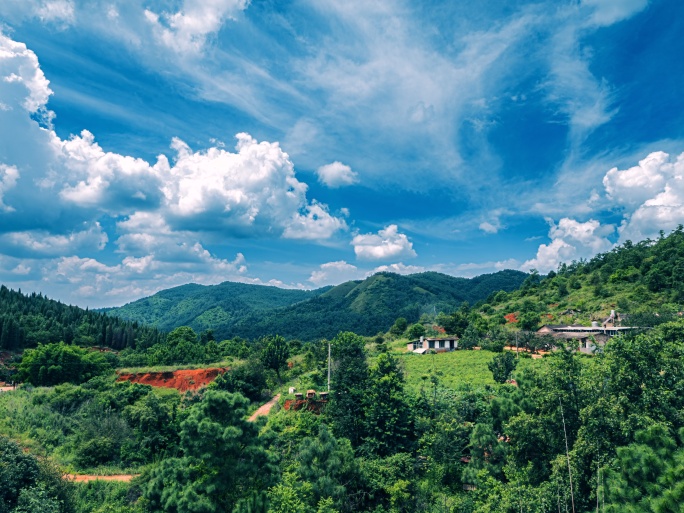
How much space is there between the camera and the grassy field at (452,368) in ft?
109

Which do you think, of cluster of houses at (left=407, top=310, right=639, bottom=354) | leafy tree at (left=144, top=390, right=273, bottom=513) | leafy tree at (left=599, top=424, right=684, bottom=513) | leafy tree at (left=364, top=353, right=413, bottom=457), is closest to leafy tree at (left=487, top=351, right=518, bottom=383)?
leafy tree at (left=364, top=353, right=413, bottom=457)

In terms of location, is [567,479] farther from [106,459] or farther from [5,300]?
[5,300]

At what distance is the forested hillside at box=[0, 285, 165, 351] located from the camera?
226 feet

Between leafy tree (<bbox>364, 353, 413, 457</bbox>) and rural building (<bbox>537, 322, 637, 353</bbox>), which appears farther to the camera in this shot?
rural building (<bbox>537, 322, 637, 353</bbox>)

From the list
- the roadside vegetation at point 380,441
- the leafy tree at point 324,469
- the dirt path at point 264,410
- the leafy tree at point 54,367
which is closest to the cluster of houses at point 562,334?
the roadside vegetation at point 380,441

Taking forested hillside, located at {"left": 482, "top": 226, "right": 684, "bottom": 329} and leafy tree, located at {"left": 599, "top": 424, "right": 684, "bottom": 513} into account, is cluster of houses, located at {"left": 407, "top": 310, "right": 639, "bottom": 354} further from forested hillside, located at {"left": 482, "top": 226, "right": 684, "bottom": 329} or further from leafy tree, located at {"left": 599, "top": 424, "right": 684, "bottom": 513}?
leafy tree, located at {"left": 599, "top": 424, "right": 684, "bottom": 513}

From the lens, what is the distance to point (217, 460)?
13914 mm

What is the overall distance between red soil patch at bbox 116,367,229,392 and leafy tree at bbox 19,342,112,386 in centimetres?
433

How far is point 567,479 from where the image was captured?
1372 cm

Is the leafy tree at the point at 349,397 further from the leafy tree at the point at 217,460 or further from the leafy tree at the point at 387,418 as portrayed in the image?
the leafy tree at the point at 217,460

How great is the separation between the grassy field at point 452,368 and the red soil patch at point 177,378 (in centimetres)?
2369

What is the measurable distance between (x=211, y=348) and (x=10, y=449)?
151 ft

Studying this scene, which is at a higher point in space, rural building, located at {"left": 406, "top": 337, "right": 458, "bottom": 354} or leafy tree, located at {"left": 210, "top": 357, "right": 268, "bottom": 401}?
rural building, located at {"left": 406, "top": 337, "right": 458, "bottom": 354}

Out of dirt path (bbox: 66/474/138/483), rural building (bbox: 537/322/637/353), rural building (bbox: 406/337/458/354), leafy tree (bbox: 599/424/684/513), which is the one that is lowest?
dirt path (bbox: 66/474/138/483)
